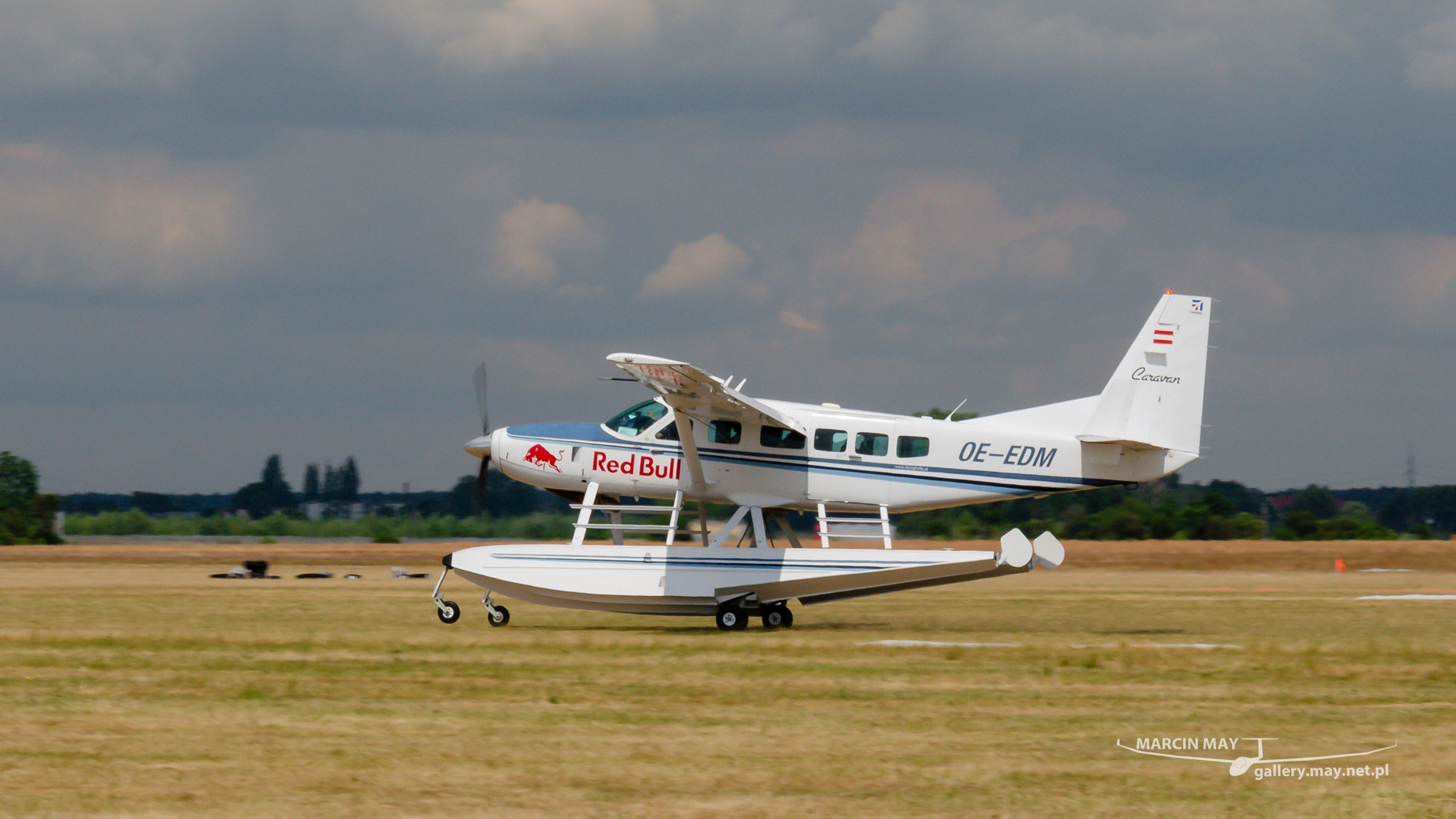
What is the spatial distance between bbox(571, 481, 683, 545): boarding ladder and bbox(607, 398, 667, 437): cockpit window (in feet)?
3.00

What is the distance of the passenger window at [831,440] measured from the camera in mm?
20438

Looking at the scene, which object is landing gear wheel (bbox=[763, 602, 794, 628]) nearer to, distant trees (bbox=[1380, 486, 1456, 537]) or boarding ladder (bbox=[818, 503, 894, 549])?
boarding ladder (bbox=[818, 503, 894, 549])

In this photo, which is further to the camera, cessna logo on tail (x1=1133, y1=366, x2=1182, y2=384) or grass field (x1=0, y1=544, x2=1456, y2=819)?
cessna logo on tail (x1=1133, y1=366, x2=1182, y2=384)

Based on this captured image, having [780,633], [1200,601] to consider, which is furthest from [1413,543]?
[780,633]

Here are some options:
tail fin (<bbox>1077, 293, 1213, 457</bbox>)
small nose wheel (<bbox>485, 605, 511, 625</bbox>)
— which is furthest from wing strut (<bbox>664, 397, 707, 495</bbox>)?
tail fin (<bbox>1077, 293, 1213, 457</bbox>)

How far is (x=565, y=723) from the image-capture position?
10.4 meters

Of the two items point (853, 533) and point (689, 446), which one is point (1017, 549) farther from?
point (689, 446)

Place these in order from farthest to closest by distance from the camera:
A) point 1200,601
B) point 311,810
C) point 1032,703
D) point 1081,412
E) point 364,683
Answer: point 1200,601 < point 1081,412 < point 364,683 < point 1032,703 < point 311,810

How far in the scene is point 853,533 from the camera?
20.2 m

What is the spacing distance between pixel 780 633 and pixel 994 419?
4767mm

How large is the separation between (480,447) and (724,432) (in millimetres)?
4187

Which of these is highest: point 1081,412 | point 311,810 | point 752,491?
point 1081,412

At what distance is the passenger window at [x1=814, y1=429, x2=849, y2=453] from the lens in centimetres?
2044

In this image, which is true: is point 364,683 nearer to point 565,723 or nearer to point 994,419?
point 565,723
